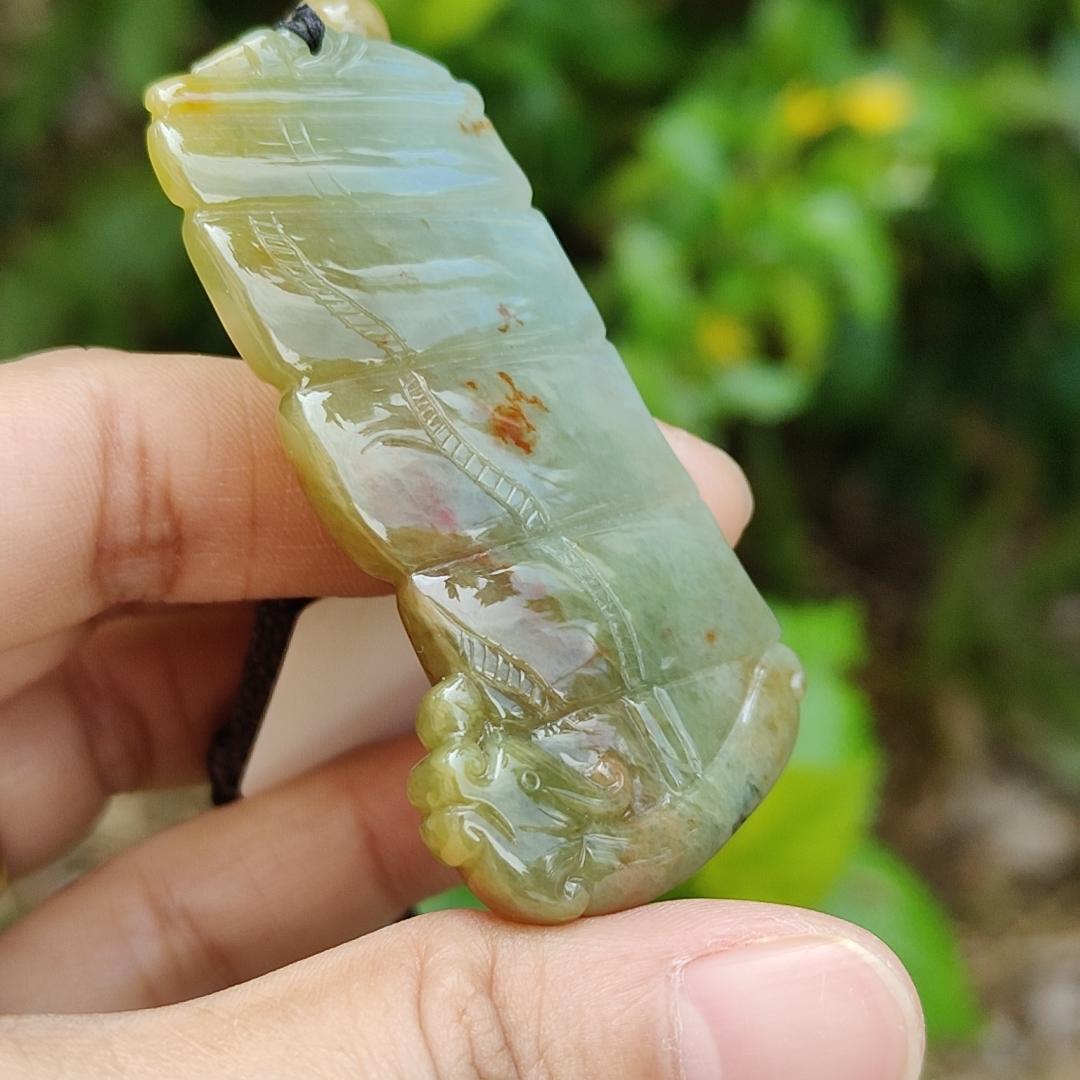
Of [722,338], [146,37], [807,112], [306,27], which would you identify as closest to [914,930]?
[722,338]

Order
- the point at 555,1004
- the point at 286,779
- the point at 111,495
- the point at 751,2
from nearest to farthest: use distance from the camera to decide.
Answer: the point at 555,1004
the point at 111,495
the point at 286,779
the point at 751,2

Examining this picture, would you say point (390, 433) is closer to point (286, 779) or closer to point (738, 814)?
point (738, 814)

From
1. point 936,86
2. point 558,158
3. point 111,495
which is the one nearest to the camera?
point 111,495

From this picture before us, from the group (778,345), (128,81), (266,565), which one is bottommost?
(778,345)

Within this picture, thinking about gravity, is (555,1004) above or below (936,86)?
below

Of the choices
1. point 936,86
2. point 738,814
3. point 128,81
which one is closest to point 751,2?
point 936,86

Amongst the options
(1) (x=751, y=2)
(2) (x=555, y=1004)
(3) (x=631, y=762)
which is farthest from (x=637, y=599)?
(1) (x=751, y=2)

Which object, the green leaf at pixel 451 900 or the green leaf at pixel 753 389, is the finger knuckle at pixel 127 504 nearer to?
the green leaf at pixel 451 900

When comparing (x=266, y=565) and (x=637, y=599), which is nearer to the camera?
(x=637, y=599)
